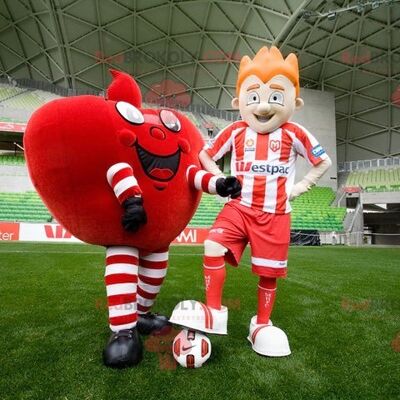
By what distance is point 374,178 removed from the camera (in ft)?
82.8

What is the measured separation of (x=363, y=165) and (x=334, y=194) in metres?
5.11

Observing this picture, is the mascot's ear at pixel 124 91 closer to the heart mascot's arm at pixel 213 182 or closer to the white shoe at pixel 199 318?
the heart mascot's arm at pixel 213 182

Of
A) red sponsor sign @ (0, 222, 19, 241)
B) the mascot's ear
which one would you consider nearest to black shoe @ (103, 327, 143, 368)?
the mascot's ear

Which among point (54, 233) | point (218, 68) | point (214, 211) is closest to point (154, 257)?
point (54, 233)

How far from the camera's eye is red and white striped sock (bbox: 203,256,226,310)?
81.6 inches

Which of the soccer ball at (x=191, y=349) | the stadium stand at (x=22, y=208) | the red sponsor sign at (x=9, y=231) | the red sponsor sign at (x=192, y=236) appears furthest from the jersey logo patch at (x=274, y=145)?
the stadium stand at (x=22, y=208)

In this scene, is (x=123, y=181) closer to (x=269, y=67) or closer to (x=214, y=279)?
(x=214, y=279)

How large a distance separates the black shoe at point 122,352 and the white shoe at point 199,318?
0.23 metres

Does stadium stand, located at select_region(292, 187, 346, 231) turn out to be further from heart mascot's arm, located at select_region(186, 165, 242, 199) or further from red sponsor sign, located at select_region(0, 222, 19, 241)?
heart mascot's arm, located at select_region(186, 165, 242, 199)

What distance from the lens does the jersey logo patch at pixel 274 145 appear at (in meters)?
2.35

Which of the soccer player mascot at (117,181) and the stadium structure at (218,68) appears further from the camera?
the stadium structure at (218,68)

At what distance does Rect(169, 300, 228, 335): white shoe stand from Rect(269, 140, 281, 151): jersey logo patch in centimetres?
109

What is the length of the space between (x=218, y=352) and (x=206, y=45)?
21.8 metres

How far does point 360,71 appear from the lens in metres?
22.7
